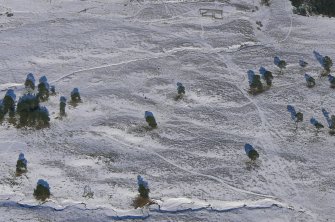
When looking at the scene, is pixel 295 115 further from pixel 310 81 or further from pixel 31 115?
pixel 31 115

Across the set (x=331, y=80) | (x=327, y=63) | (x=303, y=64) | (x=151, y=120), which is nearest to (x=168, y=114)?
(x=151, y=120)

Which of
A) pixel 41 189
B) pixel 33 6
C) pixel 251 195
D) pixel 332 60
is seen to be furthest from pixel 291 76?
pixel 33 6

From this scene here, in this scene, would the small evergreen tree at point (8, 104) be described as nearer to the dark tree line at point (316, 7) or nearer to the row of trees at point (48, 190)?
the row of trees at point (48, 190)

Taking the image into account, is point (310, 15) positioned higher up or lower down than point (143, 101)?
higher up

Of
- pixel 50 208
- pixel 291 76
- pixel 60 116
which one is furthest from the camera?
pixel 291 76

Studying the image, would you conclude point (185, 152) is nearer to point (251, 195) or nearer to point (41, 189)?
point (251, 195)

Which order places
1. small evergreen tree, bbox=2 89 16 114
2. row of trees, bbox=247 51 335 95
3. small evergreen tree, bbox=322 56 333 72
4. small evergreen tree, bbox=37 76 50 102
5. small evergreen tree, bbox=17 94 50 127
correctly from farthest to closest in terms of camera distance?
small evergreen tree, bbox=322 56 333 72 → row of trees, bbox=247 51 335 95 → small evergreen tree, bbox=37 76 50 102 → small evergreen tree, bbox=2 89 16 114 → small evergreen tree, bbox=17 94 50 127

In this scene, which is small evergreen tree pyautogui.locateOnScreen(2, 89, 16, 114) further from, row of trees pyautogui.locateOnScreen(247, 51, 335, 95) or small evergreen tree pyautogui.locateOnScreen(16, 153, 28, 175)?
row of trees pyautogui.locateOnScreen(247, 51, 335, 95)

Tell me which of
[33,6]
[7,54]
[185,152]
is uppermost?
[33,6]

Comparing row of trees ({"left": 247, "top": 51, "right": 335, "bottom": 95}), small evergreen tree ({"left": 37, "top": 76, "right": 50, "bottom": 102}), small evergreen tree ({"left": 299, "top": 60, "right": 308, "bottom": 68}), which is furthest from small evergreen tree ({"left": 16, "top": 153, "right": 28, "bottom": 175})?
small evergreen tree ({"left": 299, "top": 60, "right": 308, "bottom": 68})
